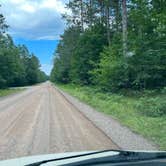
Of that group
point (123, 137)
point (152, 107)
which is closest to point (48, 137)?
point (123, 137)

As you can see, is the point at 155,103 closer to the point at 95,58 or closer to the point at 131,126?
the point at 131,126

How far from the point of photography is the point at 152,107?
60.8 ft

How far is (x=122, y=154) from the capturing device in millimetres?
2998

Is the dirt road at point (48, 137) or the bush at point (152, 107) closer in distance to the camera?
the dirt road at point (48, 137)

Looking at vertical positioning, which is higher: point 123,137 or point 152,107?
point 152,107

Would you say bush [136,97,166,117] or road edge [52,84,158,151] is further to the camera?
bush [136,97,166,117]

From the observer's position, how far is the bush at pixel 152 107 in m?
17.4

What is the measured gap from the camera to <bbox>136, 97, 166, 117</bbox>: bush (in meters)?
17.4

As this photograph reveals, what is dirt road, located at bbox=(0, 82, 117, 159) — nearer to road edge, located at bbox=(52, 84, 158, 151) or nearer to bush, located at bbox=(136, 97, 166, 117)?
road edge, located at bbox=(52, 84, 158, 151)

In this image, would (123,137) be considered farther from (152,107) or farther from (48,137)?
(152,107)

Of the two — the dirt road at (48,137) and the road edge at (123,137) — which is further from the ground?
the dirt road at (48,137)

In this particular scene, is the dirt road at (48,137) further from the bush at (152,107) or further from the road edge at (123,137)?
the bush at (152,107)

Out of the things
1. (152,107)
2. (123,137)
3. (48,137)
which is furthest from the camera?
(152,107)

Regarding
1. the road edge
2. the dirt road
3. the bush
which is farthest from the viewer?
the bush
